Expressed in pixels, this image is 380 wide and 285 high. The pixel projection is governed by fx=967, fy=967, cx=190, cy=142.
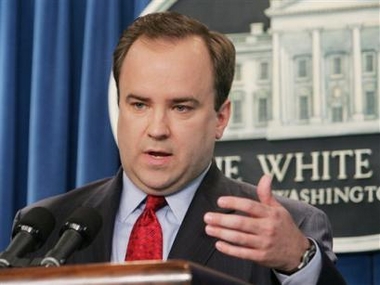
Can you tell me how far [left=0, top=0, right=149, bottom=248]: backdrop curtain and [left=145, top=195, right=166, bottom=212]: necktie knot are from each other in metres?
0.65

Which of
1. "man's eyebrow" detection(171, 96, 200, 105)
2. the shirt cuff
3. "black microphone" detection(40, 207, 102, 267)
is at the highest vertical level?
"man's eyebrow" detection(171, 96, 200, 105)

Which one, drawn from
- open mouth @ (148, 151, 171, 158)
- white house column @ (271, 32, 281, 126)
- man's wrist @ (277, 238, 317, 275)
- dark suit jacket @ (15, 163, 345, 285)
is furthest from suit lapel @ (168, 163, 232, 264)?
white house column @ (271, 32, 281, 126)

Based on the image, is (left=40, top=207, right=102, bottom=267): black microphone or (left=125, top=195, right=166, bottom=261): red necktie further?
(left=125, top=195, right=166, bottom=261): red necktie

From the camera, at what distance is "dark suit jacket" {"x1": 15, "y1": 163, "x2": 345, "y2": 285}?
1618 millimetres

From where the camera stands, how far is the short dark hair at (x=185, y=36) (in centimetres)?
173

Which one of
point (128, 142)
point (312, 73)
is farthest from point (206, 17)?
point (128, 142)

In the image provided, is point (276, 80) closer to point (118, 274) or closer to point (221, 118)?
point (221, 118)

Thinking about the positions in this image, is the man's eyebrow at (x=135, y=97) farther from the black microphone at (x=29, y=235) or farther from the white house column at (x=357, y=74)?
the white house column at (x=357, y=74)

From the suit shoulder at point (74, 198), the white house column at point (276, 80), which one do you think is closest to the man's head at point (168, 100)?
the suit shoulder at point (74, 198)

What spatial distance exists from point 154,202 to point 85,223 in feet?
1.13

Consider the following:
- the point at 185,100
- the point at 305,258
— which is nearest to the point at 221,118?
the point at 185,100

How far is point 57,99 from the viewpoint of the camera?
2381mm

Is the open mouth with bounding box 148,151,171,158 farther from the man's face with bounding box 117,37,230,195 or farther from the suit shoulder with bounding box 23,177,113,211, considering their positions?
the suit shoulder with bounding box 23,177,113,211

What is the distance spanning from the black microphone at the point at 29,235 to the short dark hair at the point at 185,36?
1.52ft
